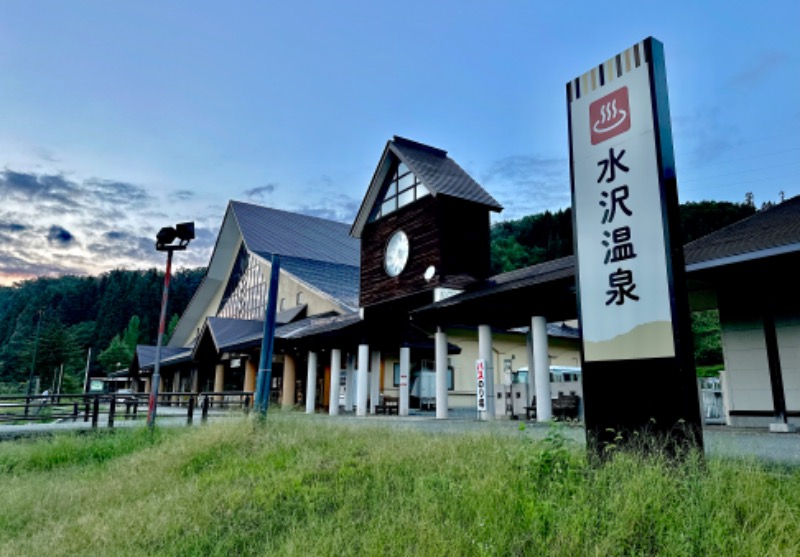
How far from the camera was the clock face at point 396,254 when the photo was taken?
16906 mm

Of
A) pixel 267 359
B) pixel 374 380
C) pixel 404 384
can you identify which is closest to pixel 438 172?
pixel 404 384

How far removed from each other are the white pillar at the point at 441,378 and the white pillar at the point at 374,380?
489 centimetres

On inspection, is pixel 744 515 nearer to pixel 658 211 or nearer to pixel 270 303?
pixel 658 211

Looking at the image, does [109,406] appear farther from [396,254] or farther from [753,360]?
[753,360]

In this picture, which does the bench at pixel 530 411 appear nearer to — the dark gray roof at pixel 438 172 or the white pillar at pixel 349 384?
the dark gray roof at pixel 438 172

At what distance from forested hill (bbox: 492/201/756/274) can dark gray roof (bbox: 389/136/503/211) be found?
61.5 feet

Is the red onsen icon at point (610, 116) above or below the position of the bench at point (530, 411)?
above

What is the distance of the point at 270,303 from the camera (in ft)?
34.3

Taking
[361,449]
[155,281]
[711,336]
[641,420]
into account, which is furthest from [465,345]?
[155,281]

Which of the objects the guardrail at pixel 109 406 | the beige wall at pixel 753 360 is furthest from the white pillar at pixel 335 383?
the beige wall at pixel 753 360

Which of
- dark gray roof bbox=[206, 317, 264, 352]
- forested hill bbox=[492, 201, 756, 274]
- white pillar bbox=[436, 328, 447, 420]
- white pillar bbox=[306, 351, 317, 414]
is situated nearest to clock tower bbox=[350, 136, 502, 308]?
white pillar bbox=[436, 328, 447, 420]

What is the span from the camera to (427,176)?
16.3 metres

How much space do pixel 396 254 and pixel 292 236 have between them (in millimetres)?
23434

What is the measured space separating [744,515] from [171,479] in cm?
646
